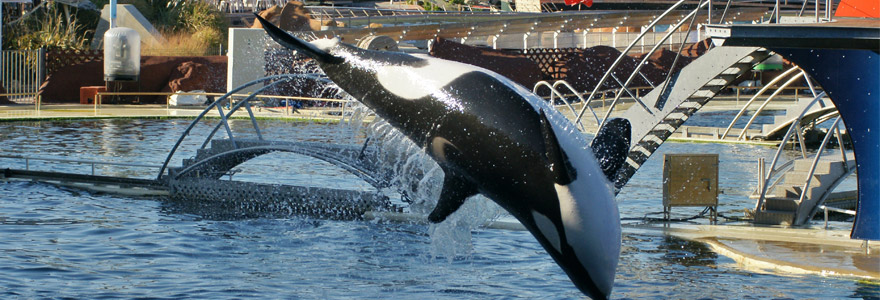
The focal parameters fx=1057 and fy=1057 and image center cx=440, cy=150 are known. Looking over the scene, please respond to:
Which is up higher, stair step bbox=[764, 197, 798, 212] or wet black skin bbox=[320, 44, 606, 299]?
wet black skin bbox=[320, 44, 606, 299]

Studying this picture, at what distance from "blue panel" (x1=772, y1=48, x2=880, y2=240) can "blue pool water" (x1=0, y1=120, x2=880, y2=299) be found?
163 cm

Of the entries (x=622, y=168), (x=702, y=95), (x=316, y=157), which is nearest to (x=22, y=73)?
(x=316, y=157)

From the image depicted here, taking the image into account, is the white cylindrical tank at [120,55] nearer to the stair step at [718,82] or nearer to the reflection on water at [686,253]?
the stair step at [718,82]

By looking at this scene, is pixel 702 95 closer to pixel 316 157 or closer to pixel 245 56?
pixel 316 157

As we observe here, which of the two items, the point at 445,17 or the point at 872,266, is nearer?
the point at 872,266

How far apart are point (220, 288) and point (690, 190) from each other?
20.8 ft

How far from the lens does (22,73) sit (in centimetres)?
3994

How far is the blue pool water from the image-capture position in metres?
10.8

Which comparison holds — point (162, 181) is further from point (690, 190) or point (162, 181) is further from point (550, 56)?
point (550, 56)

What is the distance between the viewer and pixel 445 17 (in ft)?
185

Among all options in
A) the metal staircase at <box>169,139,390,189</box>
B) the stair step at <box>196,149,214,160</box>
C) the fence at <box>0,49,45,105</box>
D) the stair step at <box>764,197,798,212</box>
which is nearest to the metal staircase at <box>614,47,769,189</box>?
the stair step at <box>764,197,798,212</box>

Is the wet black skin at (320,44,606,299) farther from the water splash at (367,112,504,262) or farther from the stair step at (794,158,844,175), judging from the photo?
the stair step at (794,158,844,175)

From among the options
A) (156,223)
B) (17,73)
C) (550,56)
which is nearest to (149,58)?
(17,73)

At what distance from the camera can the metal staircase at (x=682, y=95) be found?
44.3 ft
